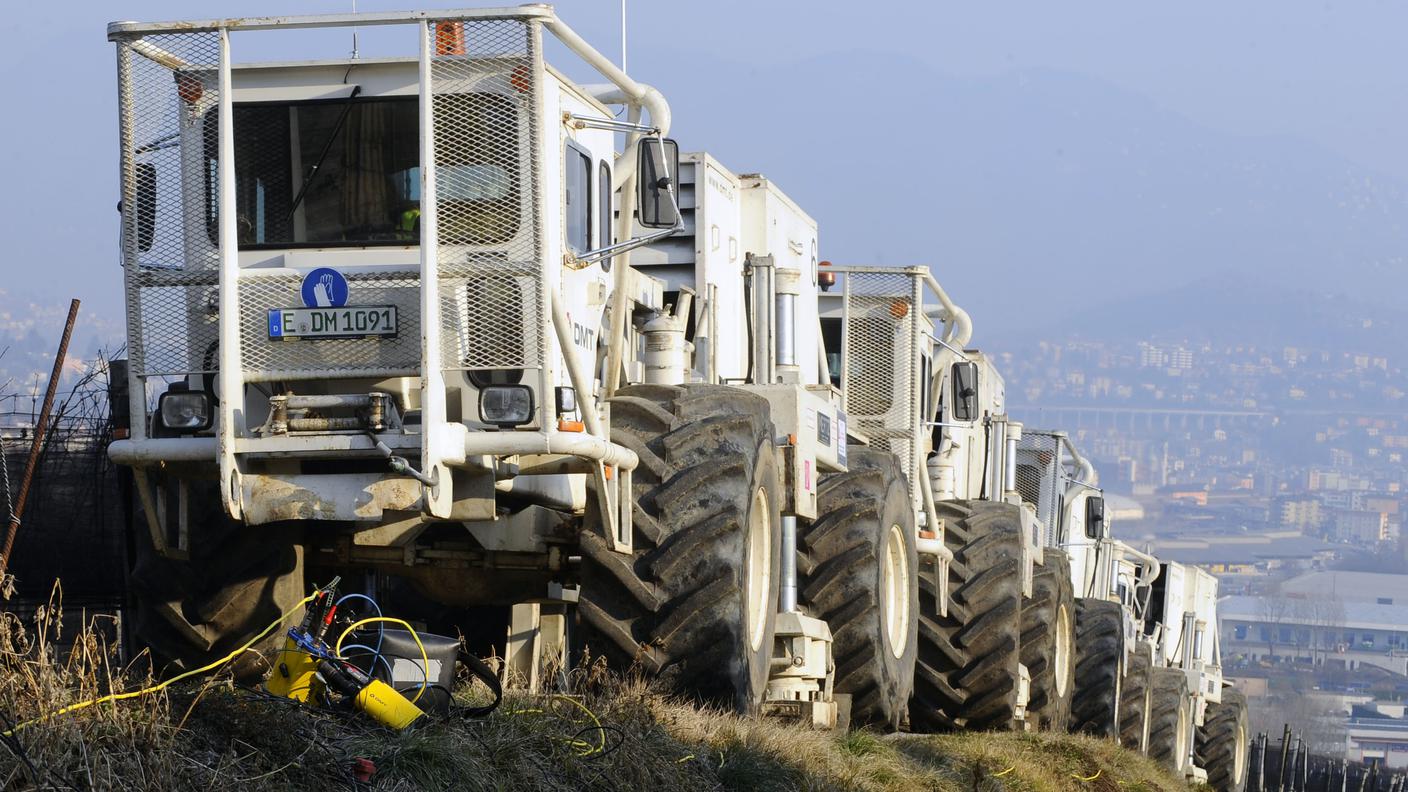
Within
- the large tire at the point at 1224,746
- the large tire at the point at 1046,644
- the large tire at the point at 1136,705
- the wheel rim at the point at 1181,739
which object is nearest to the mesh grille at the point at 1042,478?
the large tire at the point at 1136,705

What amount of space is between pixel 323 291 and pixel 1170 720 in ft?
64.3

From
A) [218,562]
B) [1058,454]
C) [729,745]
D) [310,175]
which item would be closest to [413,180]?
[310,175]

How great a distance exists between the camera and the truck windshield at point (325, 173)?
10.9 m

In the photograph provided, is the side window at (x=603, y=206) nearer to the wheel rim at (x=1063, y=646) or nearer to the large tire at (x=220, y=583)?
the large tire at (x=220, y=583)

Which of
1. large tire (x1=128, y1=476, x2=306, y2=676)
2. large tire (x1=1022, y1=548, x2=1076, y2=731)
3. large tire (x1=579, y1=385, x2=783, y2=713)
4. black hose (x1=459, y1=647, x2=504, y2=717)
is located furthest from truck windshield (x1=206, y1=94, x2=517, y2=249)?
large tire (x1=1022, y1=548, x2=1076, y2=731)

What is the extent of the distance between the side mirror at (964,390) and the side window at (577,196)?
8.21 m

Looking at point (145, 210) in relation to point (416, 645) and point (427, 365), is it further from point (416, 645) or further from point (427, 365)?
point (416, 645)

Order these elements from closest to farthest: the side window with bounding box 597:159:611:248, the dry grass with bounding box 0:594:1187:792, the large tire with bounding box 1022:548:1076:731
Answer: the dry grass with bounding box 0:594:1187:792
the side window with bounding box 597:159:611:248
the large tire with bounding box 1022:548:1076:731

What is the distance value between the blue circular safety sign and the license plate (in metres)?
0.04

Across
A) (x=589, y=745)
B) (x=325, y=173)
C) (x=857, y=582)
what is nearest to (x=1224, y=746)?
(x=857, y=582)

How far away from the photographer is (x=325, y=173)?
36.1 ft

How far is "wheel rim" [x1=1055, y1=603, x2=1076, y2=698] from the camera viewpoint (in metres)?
21.5

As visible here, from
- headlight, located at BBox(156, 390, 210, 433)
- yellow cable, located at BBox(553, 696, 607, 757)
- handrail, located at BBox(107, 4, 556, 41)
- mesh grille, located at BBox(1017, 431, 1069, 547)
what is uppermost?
handrail, located at BBox(107, 4, 556, 41)

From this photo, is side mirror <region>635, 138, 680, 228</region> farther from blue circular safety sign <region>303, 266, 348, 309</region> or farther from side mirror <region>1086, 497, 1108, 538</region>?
side mirror <region>1086, 497, 1108, 538</region>
